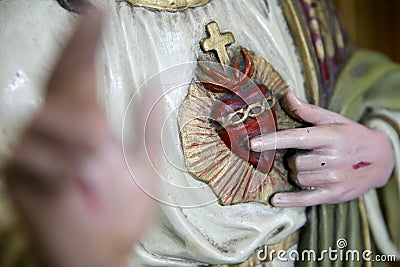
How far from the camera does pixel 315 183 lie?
81 cm

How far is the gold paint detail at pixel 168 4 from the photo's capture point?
737 millimetres

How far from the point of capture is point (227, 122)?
A: 759 mm

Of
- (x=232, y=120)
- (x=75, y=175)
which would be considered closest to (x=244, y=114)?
(x=232, y=120)

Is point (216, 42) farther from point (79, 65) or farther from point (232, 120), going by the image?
point (79, 65)

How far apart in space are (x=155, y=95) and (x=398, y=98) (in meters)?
0.36

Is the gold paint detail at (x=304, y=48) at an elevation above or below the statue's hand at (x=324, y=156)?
above

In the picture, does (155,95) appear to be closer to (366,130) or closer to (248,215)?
(248,215)

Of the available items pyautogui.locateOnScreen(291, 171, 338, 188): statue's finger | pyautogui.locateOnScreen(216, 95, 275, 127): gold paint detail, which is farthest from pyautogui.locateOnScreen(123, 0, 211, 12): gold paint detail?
pyautogui.locateOnScreen(291, 171, 338, 188): statue's finger

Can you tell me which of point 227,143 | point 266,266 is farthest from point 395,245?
point 227,143

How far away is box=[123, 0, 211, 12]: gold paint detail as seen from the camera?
0.74 m

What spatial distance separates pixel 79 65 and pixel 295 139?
390 mm

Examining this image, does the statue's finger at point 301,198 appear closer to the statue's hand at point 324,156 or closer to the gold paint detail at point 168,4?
the statue's hand at point 324,156

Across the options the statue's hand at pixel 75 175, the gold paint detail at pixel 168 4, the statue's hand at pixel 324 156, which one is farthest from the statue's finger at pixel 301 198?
the statue's hand at pixel 75 175

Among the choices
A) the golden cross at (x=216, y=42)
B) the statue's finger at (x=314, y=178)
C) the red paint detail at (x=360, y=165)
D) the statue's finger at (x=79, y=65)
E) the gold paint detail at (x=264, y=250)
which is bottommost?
the gold paint detail at (x=264, y=250)
